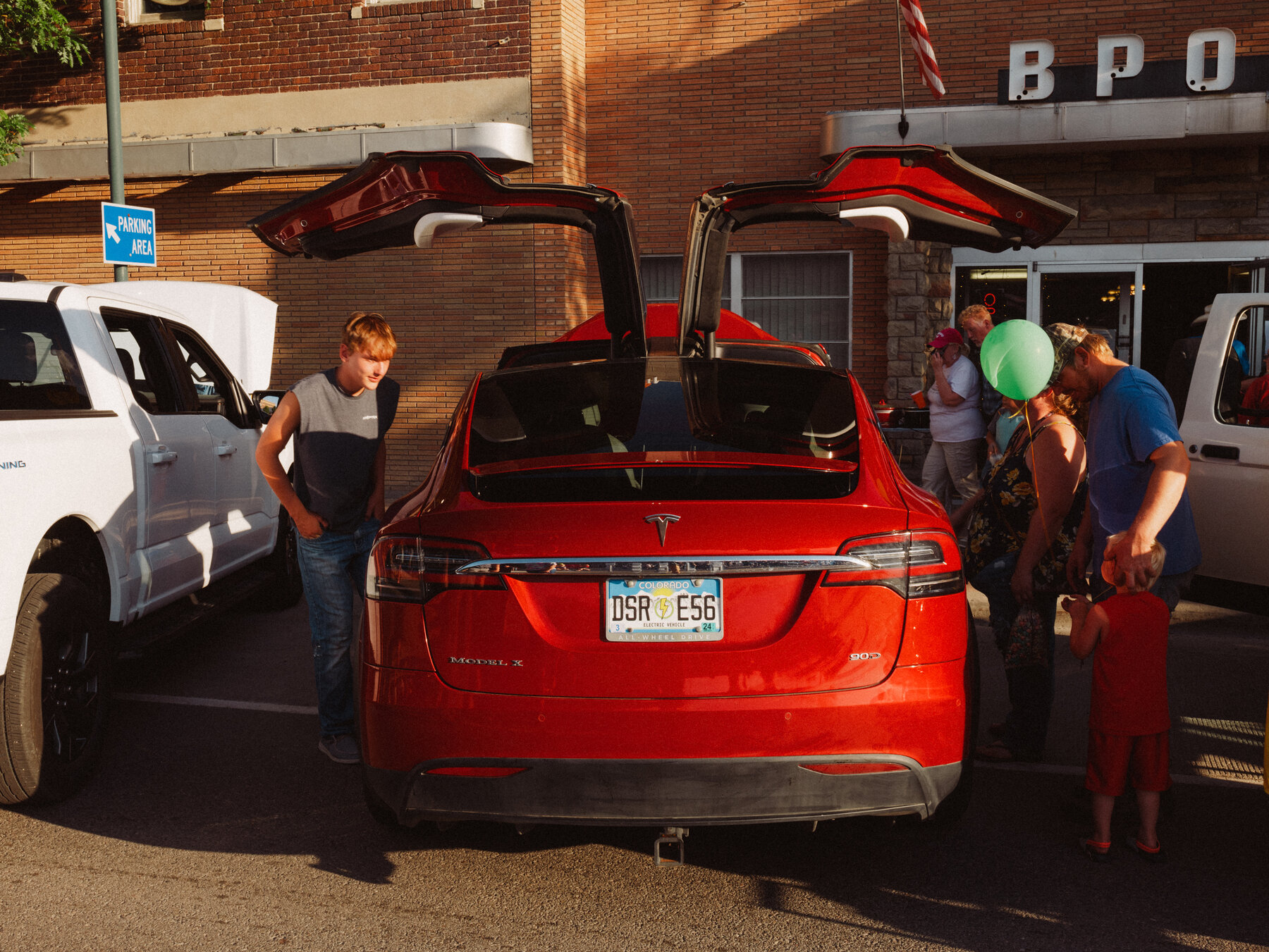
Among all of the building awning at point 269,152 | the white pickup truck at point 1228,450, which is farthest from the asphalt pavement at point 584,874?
the building awning at point 269,152

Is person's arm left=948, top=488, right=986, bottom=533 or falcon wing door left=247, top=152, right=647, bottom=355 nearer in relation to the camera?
falcon wing door left=247, top=152, right=647, bottom=355

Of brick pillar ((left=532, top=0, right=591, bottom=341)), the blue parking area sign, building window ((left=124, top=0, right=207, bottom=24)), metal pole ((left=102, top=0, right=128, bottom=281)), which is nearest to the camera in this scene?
the blue parking area sign

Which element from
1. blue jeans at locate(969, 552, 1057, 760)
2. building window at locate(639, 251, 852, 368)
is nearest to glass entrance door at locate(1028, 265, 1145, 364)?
building window at locate(639, 251, 852, 368)

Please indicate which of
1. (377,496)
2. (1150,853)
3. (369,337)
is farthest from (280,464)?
(1150,853)

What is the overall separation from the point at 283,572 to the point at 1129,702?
5101 millimetres

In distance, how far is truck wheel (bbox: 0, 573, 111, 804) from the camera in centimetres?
390

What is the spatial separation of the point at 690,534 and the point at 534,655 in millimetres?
521

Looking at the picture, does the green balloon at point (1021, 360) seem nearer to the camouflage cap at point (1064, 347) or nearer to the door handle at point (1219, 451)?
the camouflage cap at point (1064, 347)

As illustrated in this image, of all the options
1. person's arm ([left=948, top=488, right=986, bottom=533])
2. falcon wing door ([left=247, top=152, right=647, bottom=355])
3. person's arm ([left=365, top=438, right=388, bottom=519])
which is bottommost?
person's arm ([left=948, top=488, right=986, bottom=533])

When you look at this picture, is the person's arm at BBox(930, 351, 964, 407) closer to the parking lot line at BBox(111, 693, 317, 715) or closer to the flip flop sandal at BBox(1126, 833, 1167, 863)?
the flip flop sandal at BBox(1126, 833, 1167, 863)

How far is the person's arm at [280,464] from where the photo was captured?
4.33m

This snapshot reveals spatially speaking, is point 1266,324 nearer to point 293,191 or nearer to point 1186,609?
point 1186,609

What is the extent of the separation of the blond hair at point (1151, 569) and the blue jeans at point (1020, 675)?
72 centimetres

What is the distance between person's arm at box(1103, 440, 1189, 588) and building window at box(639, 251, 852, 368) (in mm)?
11069
